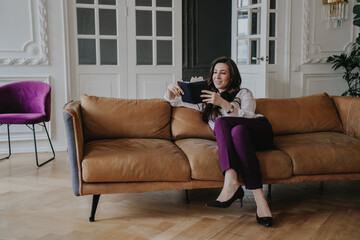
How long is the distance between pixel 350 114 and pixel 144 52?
268 cm

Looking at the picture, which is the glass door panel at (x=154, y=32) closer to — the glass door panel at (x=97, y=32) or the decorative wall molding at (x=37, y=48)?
the glass door panel at (x=97, y=32)

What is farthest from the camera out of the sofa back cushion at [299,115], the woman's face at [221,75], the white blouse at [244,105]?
the sofa back cushion at [299,115]

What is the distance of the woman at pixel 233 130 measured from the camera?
2.36 metres

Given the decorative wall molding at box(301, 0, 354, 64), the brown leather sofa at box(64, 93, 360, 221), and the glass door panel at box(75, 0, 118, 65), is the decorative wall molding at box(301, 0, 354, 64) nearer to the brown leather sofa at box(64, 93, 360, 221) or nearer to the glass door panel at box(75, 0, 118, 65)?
the brown leather sofa at box(64, 93, 360, 221)

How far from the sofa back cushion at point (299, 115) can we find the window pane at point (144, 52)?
216 centimetres

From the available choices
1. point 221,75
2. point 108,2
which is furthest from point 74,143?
point 108,2

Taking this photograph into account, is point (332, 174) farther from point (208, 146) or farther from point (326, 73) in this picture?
point (326, 73)

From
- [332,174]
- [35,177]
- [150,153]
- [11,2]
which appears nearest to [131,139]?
[150,153]

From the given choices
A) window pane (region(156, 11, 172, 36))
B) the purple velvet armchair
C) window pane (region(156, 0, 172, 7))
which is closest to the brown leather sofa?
the purple velvet armchair

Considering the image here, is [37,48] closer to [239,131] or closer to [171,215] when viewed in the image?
[171,215]

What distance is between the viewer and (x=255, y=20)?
5.07 m

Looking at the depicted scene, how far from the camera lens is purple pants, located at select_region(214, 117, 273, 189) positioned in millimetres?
2354

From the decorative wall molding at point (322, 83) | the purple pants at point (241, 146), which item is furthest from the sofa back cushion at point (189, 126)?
the decorative wall molding at point (322, 83)

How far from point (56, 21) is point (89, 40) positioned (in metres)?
0.43
